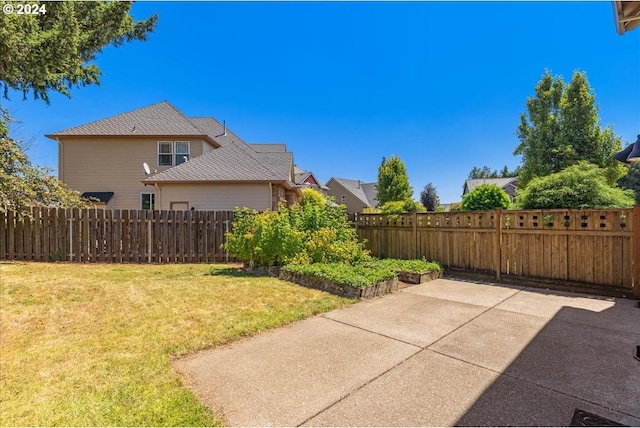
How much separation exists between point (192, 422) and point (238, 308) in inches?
101

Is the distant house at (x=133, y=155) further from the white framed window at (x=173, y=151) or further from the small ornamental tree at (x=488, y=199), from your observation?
the small ornamental tree at (x=488, y=199)

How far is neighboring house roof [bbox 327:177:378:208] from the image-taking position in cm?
4097

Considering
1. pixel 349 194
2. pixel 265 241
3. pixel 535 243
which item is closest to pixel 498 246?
pixel 535 243

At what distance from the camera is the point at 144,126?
650 inches

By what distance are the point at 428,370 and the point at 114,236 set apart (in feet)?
29.5

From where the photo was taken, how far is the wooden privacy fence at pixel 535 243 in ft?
Answer: 18.0

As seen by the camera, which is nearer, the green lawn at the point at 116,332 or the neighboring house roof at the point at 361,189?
the green lawn at the point at 116,332

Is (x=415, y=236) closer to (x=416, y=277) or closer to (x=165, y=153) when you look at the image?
(x=416, y=277)

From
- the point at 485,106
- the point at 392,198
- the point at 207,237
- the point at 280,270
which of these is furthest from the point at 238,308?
the point at 392,198

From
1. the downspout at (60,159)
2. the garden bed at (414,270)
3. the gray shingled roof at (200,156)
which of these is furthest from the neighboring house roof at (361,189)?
the garden bed at (414,270)

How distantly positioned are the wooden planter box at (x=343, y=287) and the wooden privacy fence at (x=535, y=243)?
2.52 m

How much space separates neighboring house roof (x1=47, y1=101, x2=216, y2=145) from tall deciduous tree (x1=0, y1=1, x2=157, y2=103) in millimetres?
5438

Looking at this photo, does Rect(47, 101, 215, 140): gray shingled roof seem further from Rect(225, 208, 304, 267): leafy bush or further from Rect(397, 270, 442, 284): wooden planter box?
Rect(397, 270, 442, 284): wooden planter box

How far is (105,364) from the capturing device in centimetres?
285
